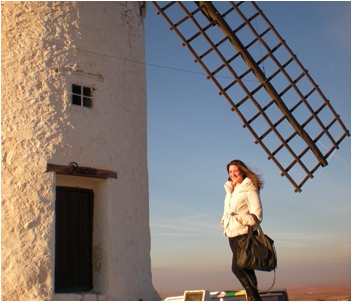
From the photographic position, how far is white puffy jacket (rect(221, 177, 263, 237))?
15.3 feet

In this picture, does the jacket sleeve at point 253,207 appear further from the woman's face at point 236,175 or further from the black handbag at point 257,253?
the woman's face at point 236,175

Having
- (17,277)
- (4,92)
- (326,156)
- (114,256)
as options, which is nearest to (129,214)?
(114,256)

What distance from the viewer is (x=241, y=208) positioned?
4.82 metres

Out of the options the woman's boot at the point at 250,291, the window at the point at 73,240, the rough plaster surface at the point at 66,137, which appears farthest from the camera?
the window at the point at 73,240

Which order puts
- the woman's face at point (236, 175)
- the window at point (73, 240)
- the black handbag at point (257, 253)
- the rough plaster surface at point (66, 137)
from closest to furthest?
1. the black handbag at point (257, 253)
2. the woman's face at point (236, 175)
3. the rough plaster surface at point (66, 137)
4. the window at point (73, 240)

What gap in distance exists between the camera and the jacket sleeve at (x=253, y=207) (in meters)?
4.63

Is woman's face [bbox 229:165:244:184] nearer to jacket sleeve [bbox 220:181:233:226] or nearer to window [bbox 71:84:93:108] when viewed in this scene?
jacket sleeve [bbox 220:181:233:226]

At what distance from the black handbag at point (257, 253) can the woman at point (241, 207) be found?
0.09m

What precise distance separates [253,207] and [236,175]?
419 mm

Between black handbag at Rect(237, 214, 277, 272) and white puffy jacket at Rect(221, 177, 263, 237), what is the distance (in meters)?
0.11

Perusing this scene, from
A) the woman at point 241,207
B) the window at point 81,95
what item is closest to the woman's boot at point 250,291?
the woman at point 241,207

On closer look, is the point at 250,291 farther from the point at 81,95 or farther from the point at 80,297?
the point at 81,95

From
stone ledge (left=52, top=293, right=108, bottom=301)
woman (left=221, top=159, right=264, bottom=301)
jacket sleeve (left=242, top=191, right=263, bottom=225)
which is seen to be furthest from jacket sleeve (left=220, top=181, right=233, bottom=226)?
stone ledge (left=52, top=293, right=108, bottom=301)

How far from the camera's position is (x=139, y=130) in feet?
21.3
